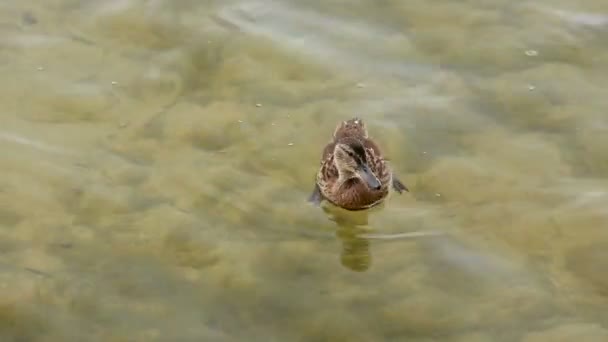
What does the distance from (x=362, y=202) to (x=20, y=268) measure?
2.70 meters

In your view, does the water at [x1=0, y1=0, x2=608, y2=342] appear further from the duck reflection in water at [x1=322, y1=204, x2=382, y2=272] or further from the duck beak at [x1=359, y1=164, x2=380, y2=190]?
the duck beak at [x1=359, y1=164, x2=380, y2=190]

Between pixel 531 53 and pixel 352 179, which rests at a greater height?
pixel 531 53

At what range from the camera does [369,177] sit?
7301mm

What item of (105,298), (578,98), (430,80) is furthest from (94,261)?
(578,98)

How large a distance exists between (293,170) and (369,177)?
30.7 inches

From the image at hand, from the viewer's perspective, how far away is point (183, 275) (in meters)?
6.56

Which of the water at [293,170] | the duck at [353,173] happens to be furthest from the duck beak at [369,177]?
the water at [293,170]

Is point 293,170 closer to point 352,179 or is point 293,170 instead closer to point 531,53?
point 352,179

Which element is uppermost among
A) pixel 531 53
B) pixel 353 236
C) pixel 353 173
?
pixel 531 53

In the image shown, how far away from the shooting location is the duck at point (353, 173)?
24.3 ft

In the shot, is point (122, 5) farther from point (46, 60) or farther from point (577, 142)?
point (577, 142)

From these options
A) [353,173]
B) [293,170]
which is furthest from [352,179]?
[293,170]

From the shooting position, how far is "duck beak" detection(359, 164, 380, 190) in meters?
7.23

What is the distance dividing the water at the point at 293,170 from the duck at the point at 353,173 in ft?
0.45
